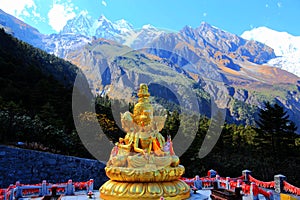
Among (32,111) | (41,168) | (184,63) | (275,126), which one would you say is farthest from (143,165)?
(184,63)

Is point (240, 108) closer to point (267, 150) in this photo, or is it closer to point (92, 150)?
point (267, 150)

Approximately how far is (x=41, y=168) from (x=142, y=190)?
8223 mm

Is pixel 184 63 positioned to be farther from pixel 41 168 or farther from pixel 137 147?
pixel 137 147

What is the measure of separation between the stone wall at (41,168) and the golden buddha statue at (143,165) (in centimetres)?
708

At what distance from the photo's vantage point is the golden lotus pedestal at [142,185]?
5523 millimetres

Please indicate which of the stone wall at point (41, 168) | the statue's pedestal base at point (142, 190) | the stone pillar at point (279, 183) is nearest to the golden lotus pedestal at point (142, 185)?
the statue's pedestal base at point (142, 190)

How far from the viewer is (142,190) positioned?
554 cm

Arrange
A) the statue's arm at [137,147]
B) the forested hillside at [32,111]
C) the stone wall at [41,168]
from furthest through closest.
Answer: the forested hillside at [32,111] < the stone wall at [41,168] < the statue's arm at [137,147]

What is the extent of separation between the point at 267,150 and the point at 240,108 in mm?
45058

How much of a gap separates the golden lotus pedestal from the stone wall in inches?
288

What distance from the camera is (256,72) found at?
108 meters

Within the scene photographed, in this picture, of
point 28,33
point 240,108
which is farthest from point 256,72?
point 28,33

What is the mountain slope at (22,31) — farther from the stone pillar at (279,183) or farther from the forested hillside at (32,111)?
the stone pillar at (279,183)

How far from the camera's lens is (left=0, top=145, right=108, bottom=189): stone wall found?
11.5m
